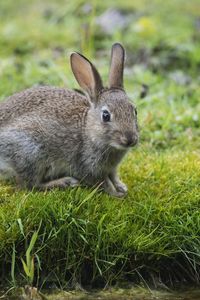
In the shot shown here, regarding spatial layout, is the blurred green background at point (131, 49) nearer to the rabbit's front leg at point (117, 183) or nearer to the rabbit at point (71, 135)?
the rabbit's front leg at point (117, 183)

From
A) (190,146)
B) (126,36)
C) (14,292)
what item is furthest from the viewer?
(126,36)

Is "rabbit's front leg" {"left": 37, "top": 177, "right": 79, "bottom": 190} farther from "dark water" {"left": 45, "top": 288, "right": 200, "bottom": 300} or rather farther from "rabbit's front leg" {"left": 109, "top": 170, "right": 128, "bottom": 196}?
"dark water" {"left": 45, "top": 288, "right": 200, "bottom": 300}

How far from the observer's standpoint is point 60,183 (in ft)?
19.7

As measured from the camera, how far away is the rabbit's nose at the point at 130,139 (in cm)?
572

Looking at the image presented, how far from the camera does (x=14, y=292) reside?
509 cm

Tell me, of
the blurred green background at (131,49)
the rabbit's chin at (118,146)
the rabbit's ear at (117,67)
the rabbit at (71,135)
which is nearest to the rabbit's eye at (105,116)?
the rabbit at (71,135)

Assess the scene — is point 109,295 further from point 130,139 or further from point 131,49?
point 131,49

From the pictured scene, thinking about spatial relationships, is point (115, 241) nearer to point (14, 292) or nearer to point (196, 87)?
point (14, 292)

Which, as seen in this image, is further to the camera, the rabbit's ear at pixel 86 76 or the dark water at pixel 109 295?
the rabbit's ear at pixel 86 76

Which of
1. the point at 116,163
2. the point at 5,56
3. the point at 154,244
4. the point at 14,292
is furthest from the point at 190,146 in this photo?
the point at 5,56

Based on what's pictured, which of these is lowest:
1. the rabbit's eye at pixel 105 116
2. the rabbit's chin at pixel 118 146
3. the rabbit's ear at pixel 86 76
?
the rabbit's chin at pixel 118 146

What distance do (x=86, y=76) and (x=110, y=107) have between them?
46 centimetres

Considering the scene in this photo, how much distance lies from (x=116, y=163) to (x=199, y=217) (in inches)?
36.9

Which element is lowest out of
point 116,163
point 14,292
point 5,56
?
point 14,292
